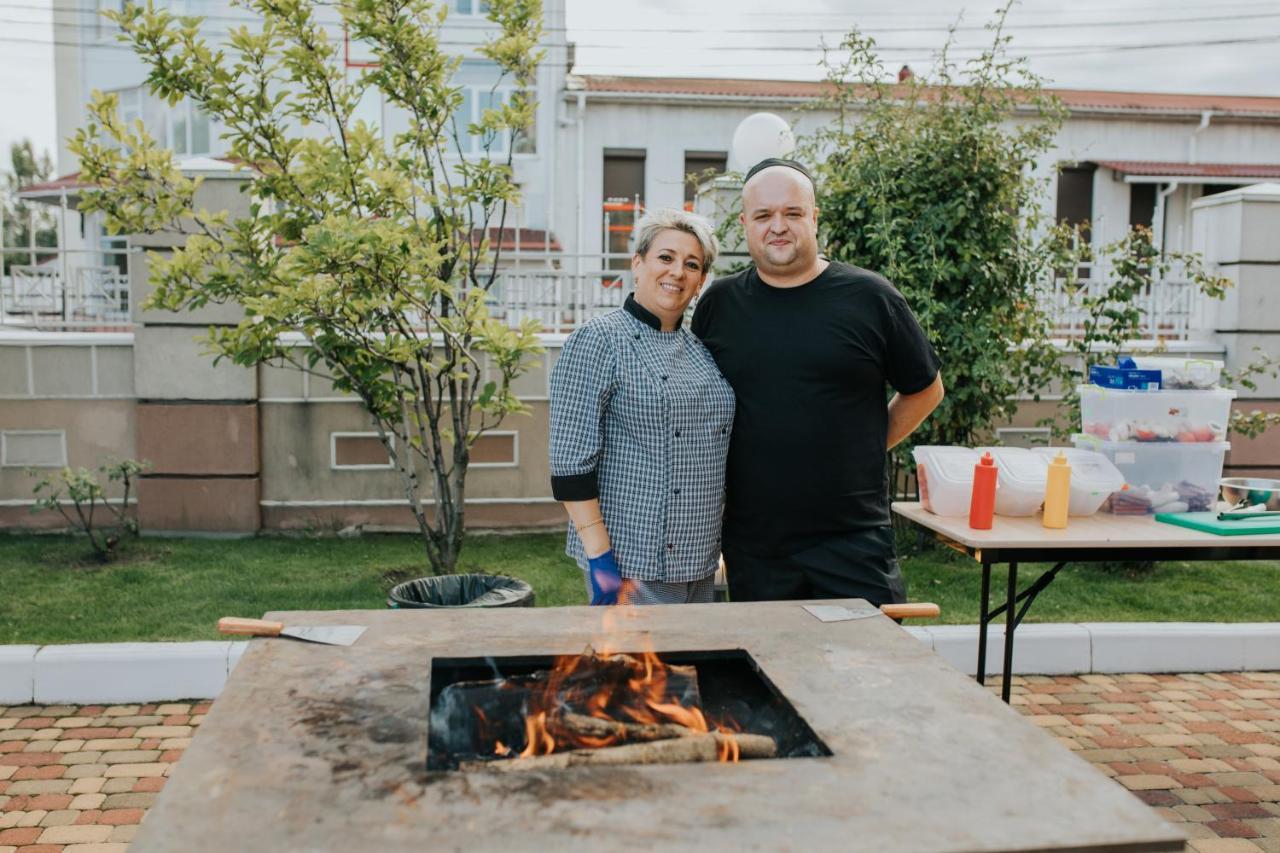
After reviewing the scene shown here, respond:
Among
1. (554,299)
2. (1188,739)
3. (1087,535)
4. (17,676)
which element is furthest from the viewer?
(554,299)

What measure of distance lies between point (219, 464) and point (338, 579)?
160 centimetres

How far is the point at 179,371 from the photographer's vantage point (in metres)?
6.96

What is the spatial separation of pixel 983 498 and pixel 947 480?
24cm

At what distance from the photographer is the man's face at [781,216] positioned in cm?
304

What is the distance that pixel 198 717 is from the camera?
14.5ft

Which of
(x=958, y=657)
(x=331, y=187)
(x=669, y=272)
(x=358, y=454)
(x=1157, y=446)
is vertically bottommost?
(x=958, y=657)

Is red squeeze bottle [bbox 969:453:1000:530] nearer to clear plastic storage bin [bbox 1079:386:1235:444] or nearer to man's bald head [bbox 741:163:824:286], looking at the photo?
clear plastic storage bin [bbox 1079:386:1235:444]

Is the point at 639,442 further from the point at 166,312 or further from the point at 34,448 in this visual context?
the point at 34,448

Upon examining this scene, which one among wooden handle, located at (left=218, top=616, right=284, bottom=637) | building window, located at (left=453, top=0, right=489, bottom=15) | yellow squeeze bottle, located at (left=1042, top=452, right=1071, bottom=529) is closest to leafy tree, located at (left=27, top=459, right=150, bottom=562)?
wooden handle, located at (left=218, top=616, right=284, bottom=637)

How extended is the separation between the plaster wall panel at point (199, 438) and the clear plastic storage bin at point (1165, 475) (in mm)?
5368

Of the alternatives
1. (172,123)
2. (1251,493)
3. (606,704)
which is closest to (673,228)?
(606,704)

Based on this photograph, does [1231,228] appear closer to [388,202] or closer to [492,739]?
[388,202]

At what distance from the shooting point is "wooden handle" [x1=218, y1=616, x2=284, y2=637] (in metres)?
2.37

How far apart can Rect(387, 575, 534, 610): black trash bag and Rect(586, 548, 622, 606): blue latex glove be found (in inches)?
44.6
